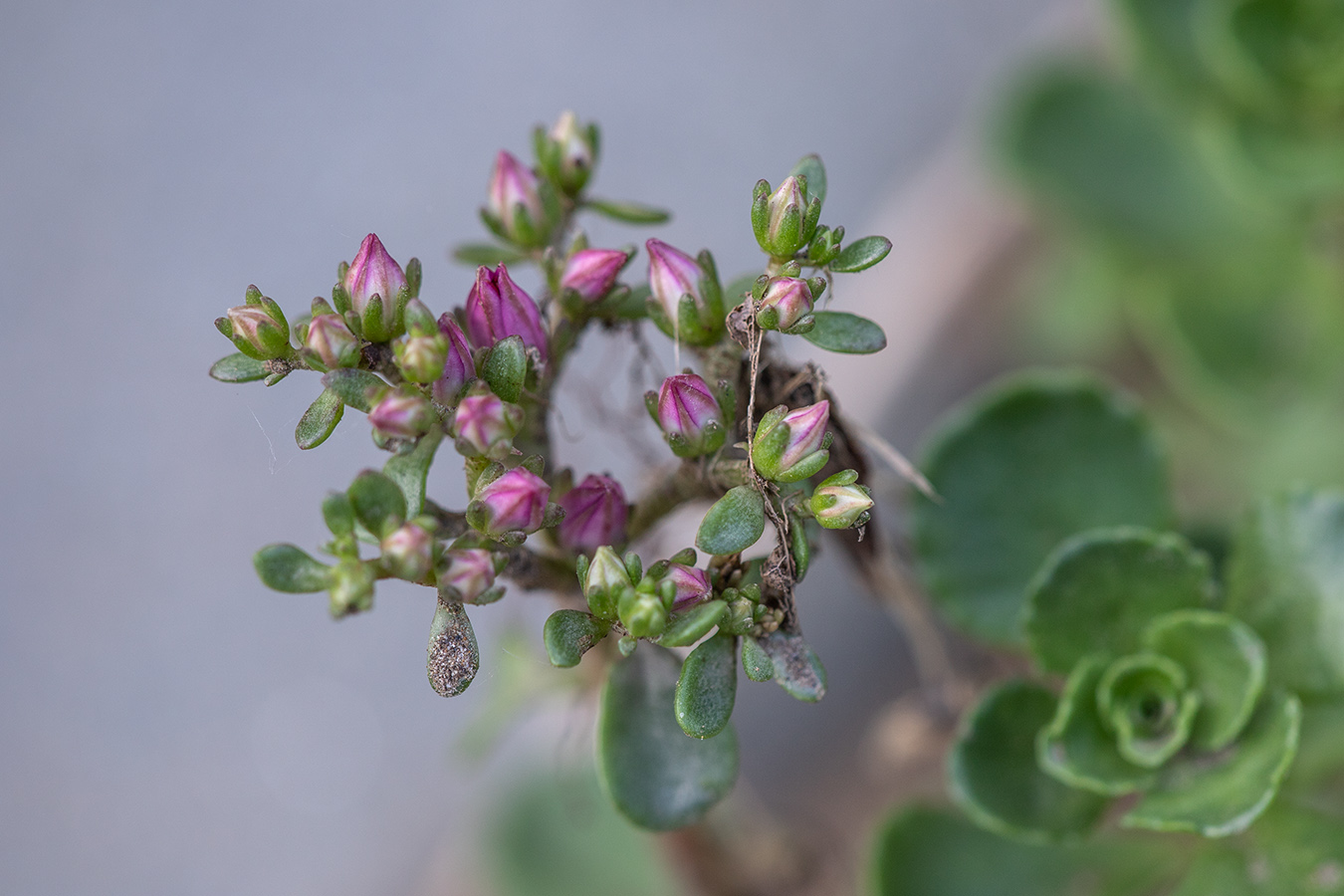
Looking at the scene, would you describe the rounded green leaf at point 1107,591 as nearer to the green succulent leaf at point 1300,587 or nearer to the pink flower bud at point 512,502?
the green succulent leaf at point 1300,587

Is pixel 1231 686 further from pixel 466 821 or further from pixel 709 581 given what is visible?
pixel 466 821

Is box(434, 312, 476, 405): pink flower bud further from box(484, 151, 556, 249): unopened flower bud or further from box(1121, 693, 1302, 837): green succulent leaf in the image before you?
box(1121, 693, 1302, 837): green succulent leaf

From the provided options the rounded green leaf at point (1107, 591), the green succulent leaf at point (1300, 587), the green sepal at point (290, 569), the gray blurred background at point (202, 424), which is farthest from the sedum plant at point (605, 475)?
the gray blurred background at point (202, 424)

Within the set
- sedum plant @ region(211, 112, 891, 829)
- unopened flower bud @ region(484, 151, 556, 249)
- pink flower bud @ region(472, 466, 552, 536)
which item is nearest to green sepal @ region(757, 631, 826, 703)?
sedum plant @ region(211, 112, 891, 829)

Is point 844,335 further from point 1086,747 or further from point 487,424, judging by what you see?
point 1086,747

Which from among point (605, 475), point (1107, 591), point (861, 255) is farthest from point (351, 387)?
point (1107, 591)

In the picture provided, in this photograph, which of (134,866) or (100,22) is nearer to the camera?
(134,866)

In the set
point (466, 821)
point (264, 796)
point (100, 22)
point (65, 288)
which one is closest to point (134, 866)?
point (264, 796)
